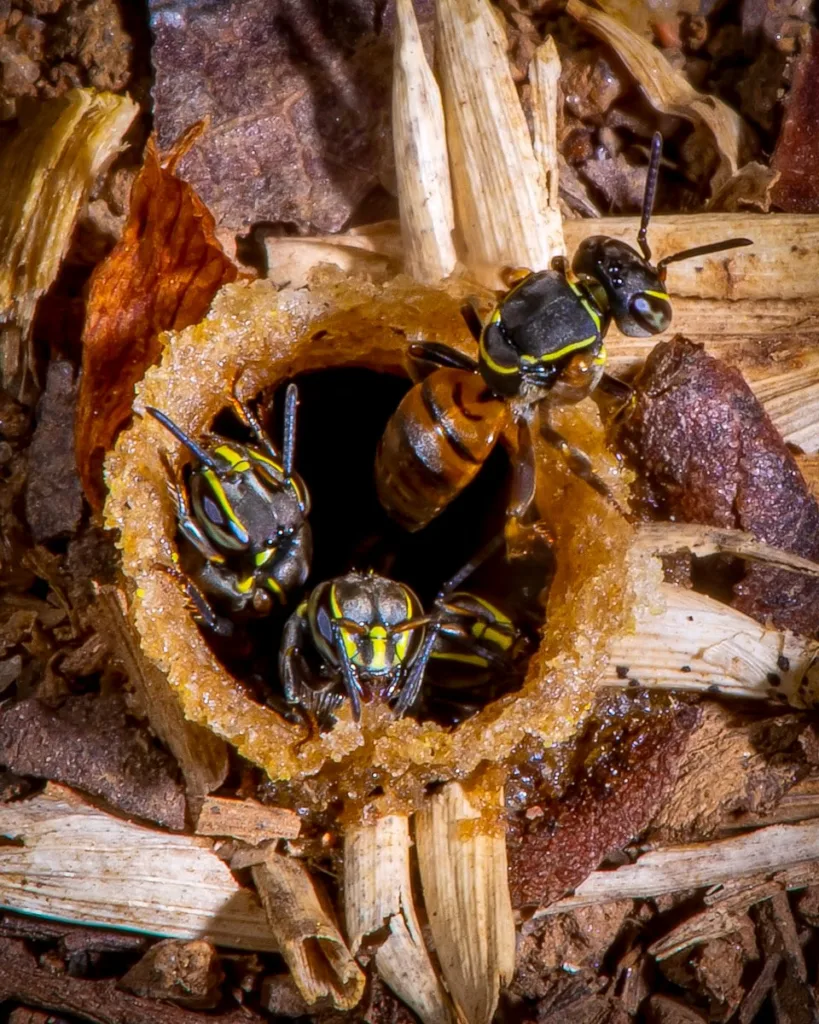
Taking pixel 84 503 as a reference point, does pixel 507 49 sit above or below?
above

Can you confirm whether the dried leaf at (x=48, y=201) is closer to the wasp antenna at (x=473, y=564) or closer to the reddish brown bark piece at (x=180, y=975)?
the wasp antenna at (x=473, y=564)

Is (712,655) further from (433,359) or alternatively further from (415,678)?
(433,359)

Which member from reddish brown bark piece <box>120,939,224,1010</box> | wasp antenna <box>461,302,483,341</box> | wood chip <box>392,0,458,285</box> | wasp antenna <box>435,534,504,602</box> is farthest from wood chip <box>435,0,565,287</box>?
reddish brown bark piece <box>120,939,224,1010</box>


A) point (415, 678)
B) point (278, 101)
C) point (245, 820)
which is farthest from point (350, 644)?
point (278, 101)

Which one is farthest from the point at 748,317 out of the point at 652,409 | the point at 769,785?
the point at 769,785

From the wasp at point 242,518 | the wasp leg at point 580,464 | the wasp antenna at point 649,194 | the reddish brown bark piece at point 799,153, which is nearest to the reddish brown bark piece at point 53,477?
the wasp at point 242,518

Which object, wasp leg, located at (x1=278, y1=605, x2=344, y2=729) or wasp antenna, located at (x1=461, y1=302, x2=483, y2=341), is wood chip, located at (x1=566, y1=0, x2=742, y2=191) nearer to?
wasp antenna, located at (x1=461, y1=302, x2=483, y2=341)

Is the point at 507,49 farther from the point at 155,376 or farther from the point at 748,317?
the point at 155,376
